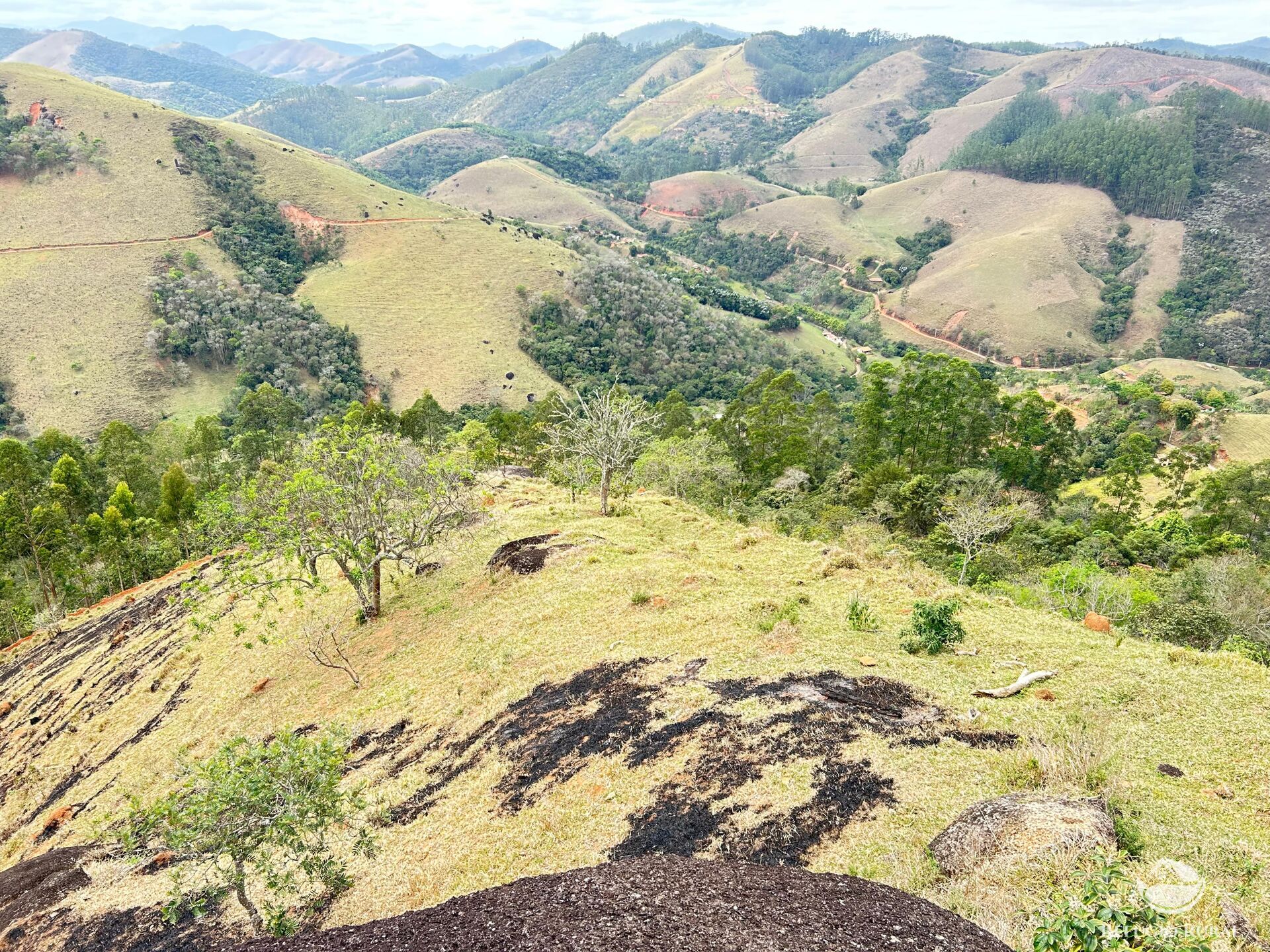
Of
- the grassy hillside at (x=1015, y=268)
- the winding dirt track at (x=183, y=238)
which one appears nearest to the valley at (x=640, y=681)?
the winding dirt track at (x=183, y=238)

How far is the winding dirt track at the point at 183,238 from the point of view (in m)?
104

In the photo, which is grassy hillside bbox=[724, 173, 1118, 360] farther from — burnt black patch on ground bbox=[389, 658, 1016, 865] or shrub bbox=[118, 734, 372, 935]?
shrub bbox=[118, 734, 372, 935]

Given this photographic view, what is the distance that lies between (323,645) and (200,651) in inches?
275

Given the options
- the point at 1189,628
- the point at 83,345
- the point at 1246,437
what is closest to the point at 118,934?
the point at 1189,628

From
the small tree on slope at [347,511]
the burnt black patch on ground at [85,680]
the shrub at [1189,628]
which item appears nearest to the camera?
the small tree on slope at [347,511]

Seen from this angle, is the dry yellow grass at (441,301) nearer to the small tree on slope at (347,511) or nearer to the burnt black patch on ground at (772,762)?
the small tree on slope at (347,511)

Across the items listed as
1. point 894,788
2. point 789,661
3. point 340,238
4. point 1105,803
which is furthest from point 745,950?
point 340,238

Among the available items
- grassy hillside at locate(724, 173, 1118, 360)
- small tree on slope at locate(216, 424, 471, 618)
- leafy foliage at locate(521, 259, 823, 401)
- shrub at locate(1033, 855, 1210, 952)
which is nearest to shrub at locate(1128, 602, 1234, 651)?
shrub at locate(1033, 855, 1210, 952)

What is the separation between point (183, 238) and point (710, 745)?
449 feet

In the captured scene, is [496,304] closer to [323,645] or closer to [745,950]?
[323,645]

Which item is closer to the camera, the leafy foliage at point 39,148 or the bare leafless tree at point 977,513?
the bare leafless tree at point 977,513

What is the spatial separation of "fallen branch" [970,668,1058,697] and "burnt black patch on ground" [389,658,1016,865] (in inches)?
49.1

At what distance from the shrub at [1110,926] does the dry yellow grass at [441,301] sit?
94.6 meters

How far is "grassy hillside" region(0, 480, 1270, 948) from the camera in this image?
11008 mm
